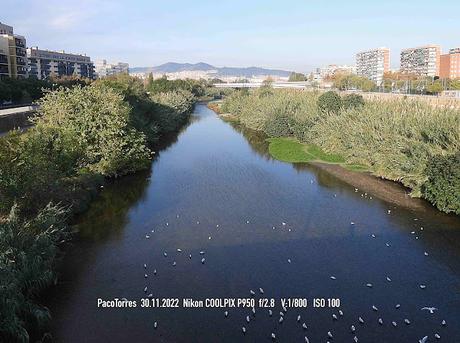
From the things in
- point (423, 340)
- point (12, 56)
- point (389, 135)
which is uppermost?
point (12, 56)

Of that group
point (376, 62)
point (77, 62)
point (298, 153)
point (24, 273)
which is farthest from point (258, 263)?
point (376, 62)

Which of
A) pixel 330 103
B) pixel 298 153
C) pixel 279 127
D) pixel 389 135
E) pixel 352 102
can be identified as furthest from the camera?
pixel 279 127

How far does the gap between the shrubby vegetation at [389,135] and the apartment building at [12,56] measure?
4599cm

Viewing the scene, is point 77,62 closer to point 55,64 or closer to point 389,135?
point 55,64

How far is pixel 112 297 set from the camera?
16.2 meters

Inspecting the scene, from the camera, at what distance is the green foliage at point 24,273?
12.7 m

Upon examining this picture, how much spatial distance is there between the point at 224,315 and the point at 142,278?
404cm

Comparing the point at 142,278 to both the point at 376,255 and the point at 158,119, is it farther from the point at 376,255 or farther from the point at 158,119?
the point at 158,119

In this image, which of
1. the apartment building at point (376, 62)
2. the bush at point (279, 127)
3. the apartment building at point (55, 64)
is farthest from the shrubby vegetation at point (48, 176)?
the apartment building at point (376, 62)

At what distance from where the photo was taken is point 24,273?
14695 millimetres

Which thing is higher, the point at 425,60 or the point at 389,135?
the point at 425,60

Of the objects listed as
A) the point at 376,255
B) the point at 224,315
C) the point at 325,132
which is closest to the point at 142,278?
the point at 224,315

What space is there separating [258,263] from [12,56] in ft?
245

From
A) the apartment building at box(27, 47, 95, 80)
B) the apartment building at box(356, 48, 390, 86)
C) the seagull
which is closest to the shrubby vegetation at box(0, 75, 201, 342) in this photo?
the seagull
